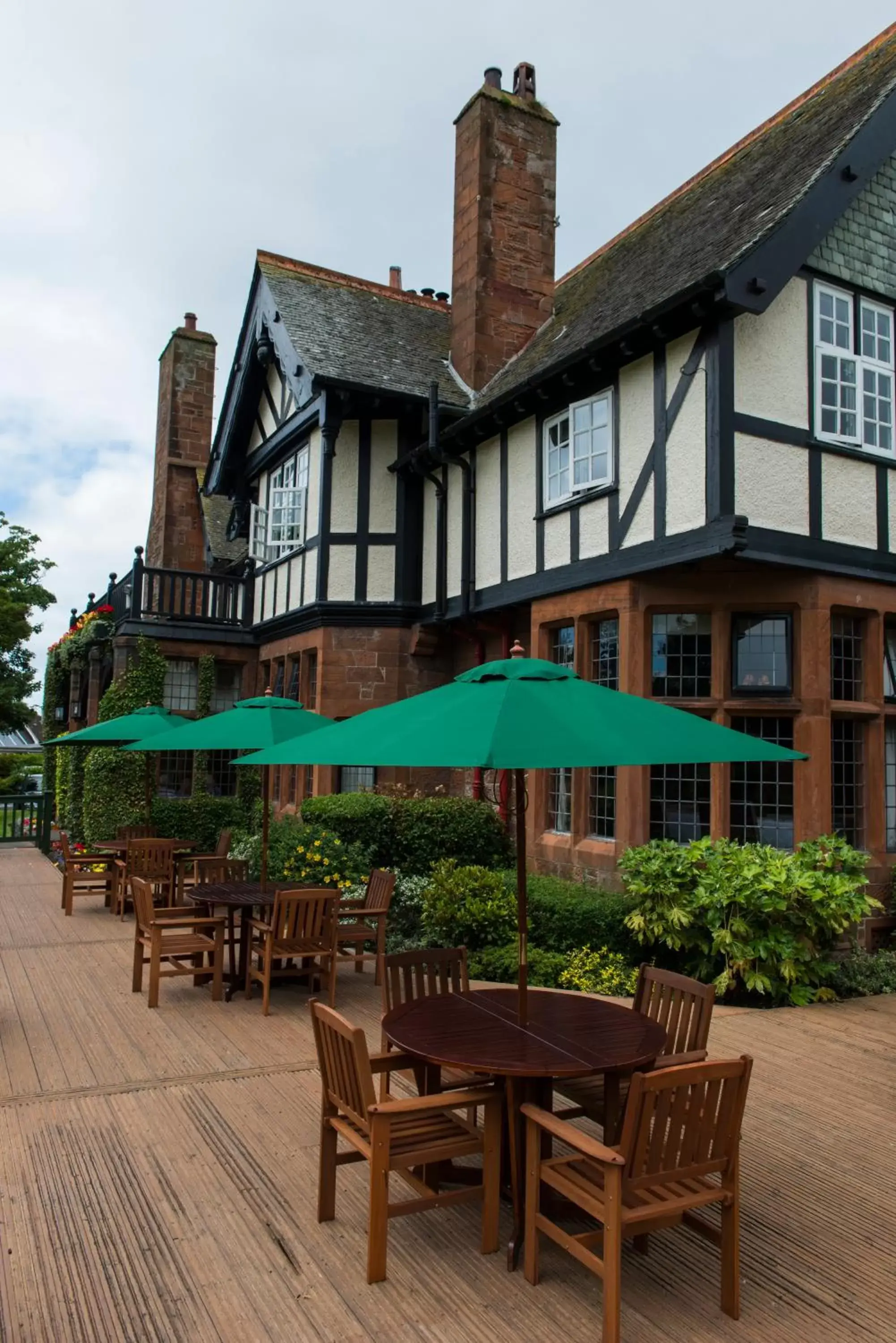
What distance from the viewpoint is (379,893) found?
889 centimetres

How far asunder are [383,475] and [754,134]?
6.55 meters

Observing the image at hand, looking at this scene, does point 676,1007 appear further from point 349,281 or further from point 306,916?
point 349,281

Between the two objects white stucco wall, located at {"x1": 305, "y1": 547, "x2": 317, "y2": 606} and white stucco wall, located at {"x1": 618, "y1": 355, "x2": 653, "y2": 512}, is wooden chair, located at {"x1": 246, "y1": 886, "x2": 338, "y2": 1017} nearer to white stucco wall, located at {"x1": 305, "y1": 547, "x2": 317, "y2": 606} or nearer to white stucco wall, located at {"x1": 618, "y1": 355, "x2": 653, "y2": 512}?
white stucco wall, located at {"x1": 618, "y1": 355, "x2": 653, "y2": 512}

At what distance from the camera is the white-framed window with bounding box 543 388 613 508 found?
10055 mm

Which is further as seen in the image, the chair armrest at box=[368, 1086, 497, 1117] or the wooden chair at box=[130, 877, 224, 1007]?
the wooden chair at box=[130, 877, 224, 1007]

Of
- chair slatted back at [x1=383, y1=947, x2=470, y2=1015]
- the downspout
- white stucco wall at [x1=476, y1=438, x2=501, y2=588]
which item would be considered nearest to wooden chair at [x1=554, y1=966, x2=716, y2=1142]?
chair slatted back at [x1=383, y1=947, x2=470, y2=1015]

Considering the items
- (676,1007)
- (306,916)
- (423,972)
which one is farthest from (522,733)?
(306,916)

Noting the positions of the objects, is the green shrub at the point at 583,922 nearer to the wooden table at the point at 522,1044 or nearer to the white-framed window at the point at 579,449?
the wooden table at the point at 522,1044

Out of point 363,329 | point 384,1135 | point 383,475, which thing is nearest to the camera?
point 384,1135

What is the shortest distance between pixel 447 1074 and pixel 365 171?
40.8 feet

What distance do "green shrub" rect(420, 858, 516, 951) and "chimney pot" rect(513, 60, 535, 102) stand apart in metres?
11.7

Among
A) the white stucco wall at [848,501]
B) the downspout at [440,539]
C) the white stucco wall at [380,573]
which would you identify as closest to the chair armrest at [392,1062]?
the white stucco wall at [848,501]

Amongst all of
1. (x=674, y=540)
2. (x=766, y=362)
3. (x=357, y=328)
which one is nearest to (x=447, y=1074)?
(x=674, y=540)

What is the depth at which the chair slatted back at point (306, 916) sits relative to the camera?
738cm
